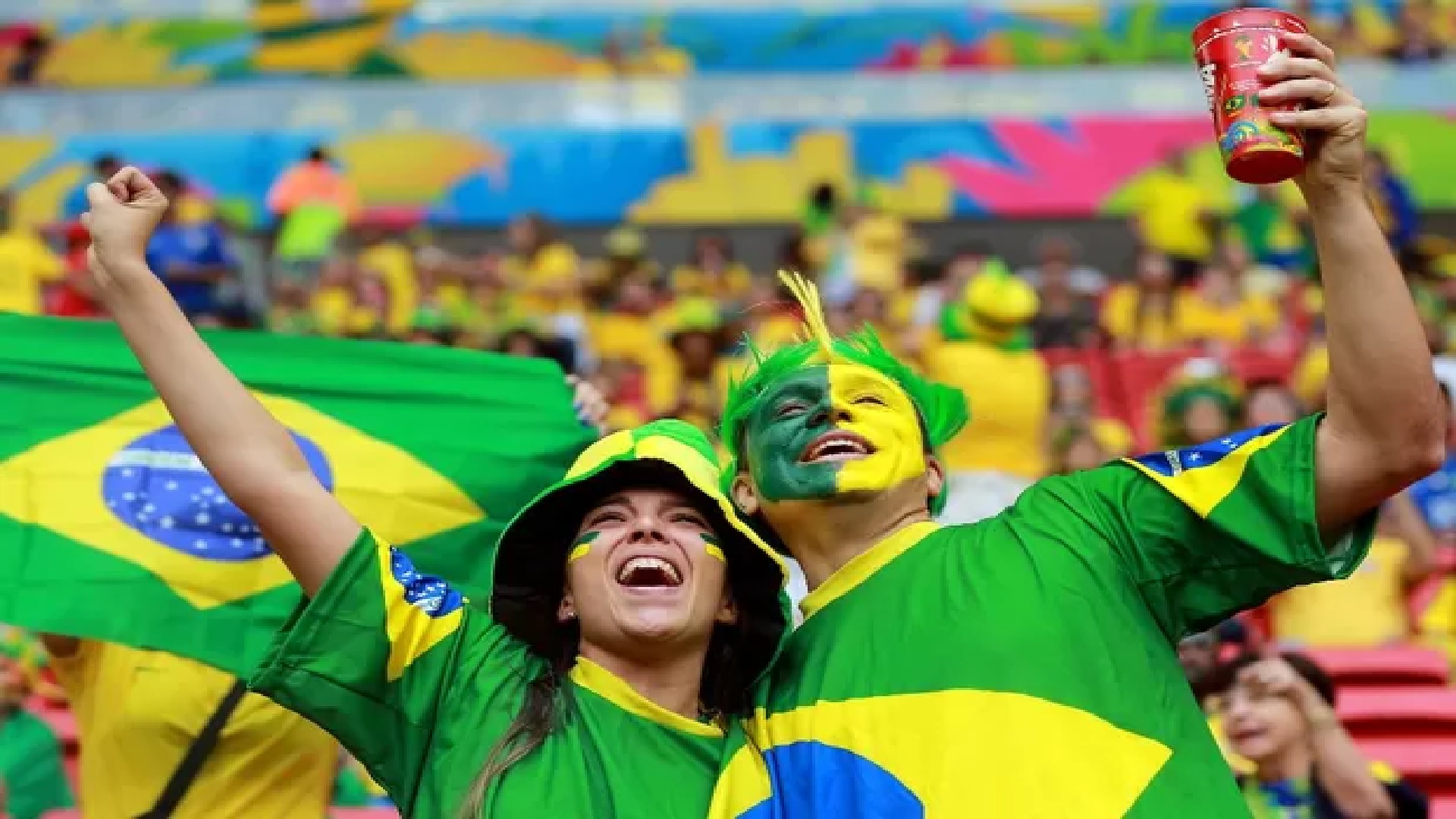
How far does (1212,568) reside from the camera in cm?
325

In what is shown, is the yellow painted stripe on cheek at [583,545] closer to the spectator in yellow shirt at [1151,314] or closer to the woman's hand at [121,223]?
the woman's hand at [121,223]

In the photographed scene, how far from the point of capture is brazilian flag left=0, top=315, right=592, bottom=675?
4266 mm

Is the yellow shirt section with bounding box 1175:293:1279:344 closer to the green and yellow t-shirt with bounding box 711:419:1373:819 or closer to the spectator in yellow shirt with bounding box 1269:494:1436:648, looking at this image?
the spectator in yellow shirt with bounding box 1269:494:1436:648

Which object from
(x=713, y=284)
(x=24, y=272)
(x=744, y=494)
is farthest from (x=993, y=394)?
(x=24, y=272)

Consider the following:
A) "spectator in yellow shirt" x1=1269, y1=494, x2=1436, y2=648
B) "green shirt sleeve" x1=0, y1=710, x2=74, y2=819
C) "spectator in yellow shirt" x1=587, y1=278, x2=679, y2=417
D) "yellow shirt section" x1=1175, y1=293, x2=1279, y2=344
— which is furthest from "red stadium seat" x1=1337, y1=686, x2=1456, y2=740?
"yellow shirt section" x1=1175, y1=293, x2=1279, y2=344

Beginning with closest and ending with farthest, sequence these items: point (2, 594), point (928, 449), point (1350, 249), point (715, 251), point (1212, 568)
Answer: point (1350, 249) < point (1212, 568) < point (928, 449) < point (2, 594) < point (715, 251)

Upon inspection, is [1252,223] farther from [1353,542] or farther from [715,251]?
[1353,542]

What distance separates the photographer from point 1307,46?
118 inches

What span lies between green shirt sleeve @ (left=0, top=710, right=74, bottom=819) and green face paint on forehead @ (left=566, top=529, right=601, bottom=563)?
2.97 meters

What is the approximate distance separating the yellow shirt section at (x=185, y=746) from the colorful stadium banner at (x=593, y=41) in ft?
52.1

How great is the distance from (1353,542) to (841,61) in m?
17.6

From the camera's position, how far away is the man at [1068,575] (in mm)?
3016

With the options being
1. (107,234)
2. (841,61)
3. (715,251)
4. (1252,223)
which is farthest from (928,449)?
(841,61)

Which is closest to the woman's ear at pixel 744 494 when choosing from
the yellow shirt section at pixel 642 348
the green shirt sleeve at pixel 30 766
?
the green shirt sleeve at pixel 30 766
